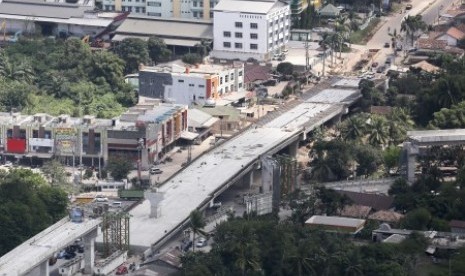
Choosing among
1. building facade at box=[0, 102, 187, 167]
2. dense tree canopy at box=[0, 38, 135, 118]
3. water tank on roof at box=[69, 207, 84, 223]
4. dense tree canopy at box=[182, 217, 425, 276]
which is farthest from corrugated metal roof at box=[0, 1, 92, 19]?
dense tree canopy at box=[182, 217, 425, 276]

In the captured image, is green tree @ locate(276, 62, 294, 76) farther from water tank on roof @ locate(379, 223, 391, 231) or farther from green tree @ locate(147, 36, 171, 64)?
water tank on roof @ locate(379, 223, 391, 231)

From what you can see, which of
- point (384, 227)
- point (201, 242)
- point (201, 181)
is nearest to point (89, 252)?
point (201, 242)

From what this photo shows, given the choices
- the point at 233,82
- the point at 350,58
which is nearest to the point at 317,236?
the point at 233,82

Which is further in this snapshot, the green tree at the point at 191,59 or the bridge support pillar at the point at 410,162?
the green tree at the point at 191,59

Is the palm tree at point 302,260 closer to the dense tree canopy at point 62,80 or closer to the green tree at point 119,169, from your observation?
the green tree at point 119,169

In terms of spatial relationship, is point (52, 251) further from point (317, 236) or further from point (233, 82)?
point (233, 82)

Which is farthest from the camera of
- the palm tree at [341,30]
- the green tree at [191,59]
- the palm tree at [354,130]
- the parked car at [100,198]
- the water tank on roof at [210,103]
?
the palm tree at [341,30]

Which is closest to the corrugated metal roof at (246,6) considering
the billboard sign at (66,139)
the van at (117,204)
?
the billboard sign at (66,139)
